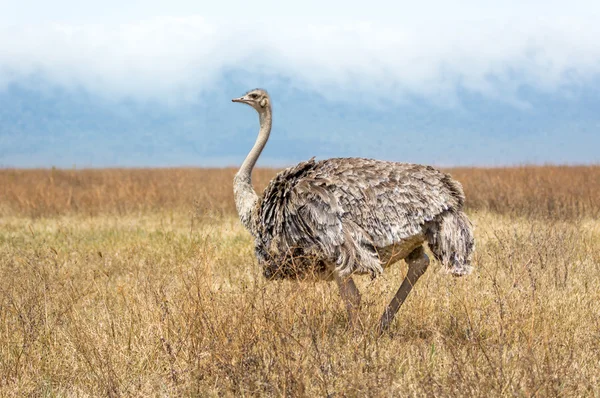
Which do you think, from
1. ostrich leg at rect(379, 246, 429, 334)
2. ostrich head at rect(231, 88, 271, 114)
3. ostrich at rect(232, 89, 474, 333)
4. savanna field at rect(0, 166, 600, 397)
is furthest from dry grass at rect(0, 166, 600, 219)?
ostrich at rect(232, 89, 474, 333)

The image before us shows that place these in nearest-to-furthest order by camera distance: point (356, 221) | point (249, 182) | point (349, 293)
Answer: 1. point (356, 221)
2. point (349, 293)
3. point (249, 182)

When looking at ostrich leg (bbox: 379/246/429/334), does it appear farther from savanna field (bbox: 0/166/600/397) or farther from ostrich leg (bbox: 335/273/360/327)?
ostrich leg (bbox: 335/273/360/327)

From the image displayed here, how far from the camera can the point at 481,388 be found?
12.3 ft

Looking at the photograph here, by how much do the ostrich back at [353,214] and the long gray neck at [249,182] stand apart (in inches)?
19.8

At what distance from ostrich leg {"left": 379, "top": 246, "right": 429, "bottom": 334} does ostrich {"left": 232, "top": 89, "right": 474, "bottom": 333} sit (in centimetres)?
4

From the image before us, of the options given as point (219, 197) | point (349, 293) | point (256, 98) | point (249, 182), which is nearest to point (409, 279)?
point (349, 293)

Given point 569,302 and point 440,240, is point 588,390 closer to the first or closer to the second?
point 440,240

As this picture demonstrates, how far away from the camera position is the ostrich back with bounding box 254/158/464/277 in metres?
4.75

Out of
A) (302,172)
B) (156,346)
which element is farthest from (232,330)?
(302,172)

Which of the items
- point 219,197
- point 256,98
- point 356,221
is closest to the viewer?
point 356,221

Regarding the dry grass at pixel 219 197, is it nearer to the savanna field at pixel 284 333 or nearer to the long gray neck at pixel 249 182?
the savanna field at pixel 284 333

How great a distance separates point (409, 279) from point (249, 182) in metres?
1.55

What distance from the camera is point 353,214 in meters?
4.79

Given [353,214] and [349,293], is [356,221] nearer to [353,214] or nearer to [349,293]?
[353,214]
